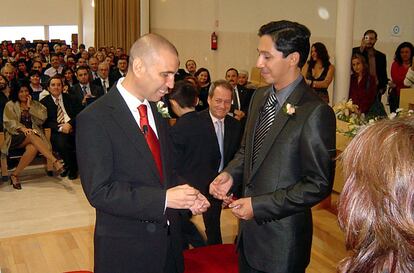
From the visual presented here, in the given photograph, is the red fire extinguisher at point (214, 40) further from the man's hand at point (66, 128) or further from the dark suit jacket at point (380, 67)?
the man's hand at point (66, 128)

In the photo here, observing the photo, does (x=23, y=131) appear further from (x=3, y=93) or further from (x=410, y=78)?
(x=410, y=78)

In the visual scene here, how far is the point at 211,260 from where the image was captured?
4016 millimetres

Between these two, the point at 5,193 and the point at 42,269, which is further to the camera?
the point at 5,193

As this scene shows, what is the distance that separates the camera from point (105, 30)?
17.6 m

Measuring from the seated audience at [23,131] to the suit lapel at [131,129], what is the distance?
5223 millimetres

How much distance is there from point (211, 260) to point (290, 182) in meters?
1.86

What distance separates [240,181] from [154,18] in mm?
14395

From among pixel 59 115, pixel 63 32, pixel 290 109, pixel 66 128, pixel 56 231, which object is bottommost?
pixel 56 231

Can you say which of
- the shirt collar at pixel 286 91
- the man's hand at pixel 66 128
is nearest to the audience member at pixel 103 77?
the man's hand at pixel 66 128

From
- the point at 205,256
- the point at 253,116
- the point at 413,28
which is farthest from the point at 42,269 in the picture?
the point at 413,28

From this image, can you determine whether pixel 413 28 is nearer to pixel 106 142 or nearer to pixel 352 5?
pixel 352 5

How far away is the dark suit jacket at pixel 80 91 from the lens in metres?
8.38

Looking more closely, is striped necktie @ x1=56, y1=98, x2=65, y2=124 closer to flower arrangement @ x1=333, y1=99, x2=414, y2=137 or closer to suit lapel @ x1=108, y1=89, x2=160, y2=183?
flower arrangement @ x1=333, y1=99, x2=414, y2=137

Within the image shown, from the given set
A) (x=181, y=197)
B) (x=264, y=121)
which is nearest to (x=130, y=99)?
(x=181, y=197)
